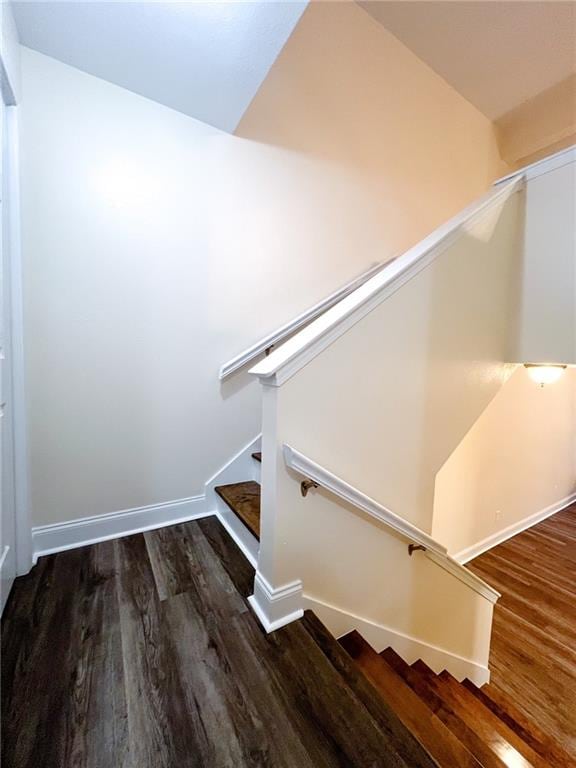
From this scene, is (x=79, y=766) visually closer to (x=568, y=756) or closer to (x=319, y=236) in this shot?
(x=568, y=756)

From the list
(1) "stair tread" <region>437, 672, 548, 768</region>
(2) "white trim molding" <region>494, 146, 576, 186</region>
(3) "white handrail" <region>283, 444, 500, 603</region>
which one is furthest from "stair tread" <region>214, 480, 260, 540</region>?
(2) "white trim molding" <region>494, 146, 576, 186</region>

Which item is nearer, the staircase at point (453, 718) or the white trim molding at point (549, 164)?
the staircase at point (453, 718)

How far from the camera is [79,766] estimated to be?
831 mm

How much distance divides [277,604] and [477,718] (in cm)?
143

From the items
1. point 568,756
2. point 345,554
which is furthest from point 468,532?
point 345,554

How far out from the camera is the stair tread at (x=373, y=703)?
888 millimetres

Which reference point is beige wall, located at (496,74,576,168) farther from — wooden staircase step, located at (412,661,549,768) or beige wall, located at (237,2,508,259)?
wooden staircase step, located at (412,661,549,768)

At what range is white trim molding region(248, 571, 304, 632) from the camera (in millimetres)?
1244

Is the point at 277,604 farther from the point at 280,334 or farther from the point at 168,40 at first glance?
the point at 168,40

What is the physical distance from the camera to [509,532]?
3.85 metres

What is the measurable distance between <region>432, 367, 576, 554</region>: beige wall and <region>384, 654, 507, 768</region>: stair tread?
1632 millimetres

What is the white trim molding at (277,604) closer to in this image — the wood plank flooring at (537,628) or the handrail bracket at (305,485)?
the handrail bracket at (305,485)

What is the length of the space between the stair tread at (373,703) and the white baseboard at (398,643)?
11 centimetres

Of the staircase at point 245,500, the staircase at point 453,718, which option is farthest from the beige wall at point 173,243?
the staircase at point 453,718
